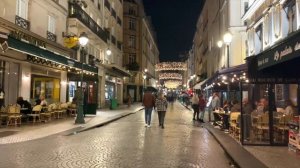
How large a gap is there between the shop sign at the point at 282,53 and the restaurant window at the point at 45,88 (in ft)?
54.3

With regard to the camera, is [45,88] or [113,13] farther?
[113,13]

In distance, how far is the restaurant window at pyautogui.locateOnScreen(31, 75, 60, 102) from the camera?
2488 centimetres

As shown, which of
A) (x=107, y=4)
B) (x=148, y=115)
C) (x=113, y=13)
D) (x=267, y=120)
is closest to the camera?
(x=267, y=120)

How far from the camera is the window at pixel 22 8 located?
23147mm

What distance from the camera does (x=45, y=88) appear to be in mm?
26797

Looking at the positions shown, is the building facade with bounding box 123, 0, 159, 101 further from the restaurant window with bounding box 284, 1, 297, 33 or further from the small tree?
the restaurant window with bounding box 284, 1, 297, 33

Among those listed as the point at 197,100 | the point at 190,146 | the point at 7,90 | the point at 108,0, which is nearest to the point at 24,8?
the point at 7,90

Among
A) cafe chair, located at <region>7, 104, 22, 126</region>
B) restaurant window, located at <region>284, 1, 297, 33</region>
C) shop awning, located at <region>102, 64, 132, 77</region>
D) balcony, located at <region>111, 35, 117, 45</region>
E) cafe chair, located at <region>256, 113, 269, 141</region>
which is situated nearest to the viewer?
cafe chair, located at <region>256, 113, 269, 141</region>

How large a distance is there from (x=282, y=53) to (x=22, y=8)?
18.1 m

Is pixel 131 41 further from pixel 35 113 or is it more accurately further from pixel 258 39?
pixel 35 113

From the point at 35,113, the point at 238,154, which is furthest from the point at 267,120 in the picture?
the point at 35,113

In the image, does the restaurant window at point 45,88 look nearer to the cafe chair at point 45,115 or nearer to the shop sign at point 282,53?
the cafe chair at point 45,115

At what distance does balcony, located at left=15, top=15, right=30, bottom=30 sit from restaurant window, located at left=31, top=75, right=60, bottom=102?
2.98 metres

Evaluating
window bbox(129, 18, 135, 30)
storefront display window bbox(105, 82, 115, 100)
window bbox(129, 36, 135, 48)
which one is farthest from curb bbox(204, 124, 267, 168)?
window bbox(129, 18, 135, 30)
